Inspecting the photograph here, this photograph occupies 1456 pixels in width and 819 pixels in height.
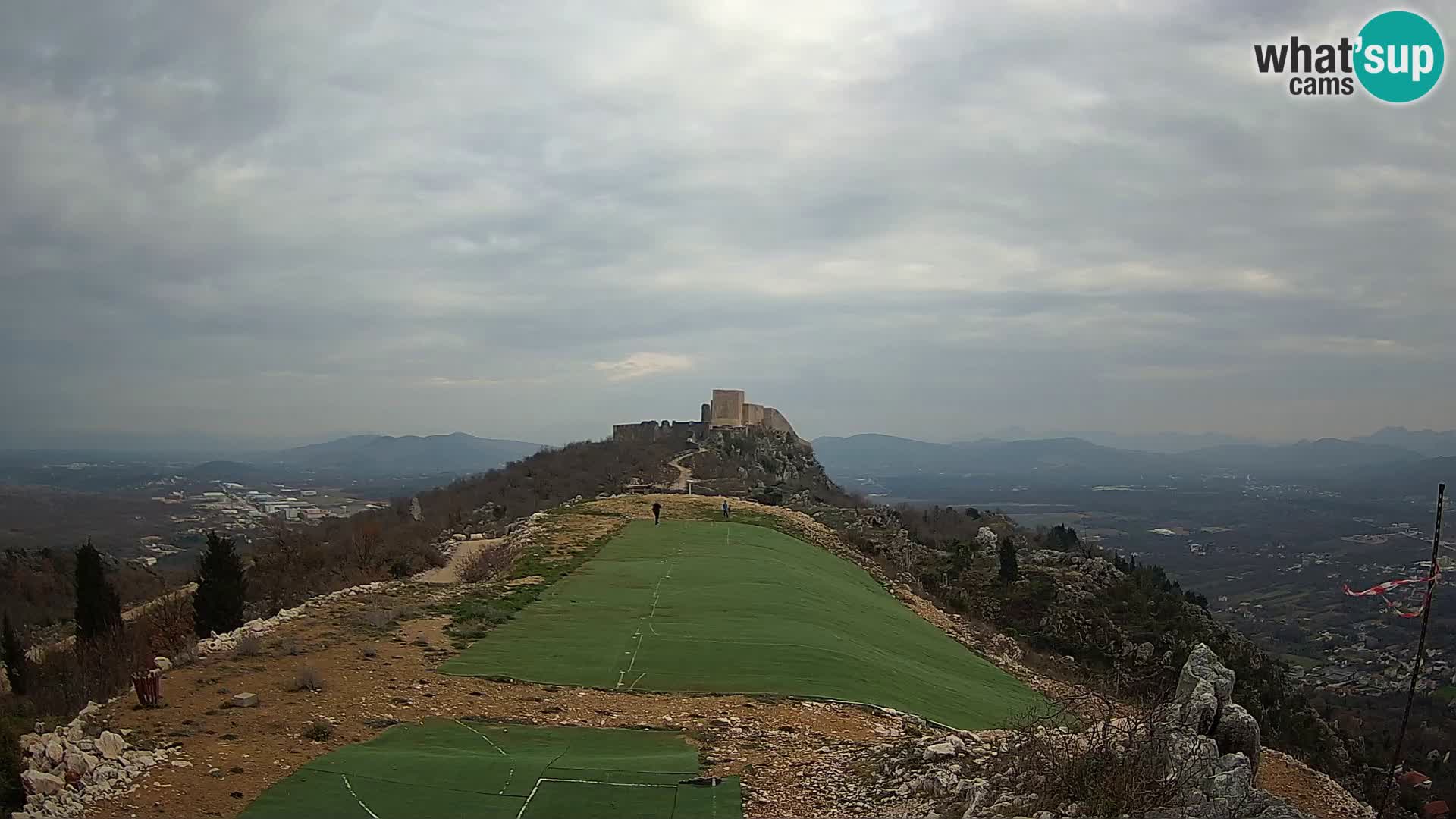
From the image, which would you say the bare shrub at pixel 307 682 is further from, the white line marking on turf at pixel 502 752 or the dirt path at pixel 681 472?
the dirt path at pixel 681 472

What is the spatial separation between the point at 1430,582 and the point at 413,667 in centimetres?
1298

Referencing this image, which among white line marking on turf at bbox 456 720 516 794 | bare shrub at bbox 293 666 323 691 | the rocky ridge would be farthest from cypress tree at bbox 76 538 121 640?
the rocky ridge

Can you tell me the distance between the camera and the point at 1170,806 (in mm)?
6676

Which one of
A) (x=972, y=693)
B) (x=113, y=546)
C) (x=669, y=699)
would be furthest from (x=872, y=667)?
(x=113, y=546)

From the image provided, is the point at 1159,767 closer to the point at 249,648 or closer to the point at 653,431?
the point at 249,648

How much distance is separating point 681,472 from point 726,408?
2434cm

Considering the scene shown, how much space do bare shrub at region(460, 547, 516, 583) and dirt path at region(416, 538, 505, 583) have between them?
6.7 inches

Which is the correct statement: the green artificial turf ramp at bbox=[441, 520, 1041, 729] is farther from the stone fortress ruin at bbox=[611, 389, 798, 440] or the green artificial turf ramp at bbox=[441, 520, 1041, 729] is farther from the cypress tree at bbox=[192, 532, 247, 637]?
the stone fortress ruin at bbox=[611, 389, 798, 440]

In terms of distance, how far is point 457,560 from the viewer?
1074 inches

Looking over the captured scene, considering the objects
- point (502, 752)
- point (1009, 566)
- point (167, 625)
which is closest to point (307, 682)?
point (502, 752)

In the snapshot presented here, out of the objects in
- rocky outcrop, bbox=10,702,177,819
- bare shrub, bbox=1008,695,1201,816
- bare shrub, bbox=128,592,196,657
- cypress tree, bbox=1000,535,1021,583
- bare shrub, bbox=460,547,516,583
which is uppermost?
bare shrub, bbox=1008,695,1201,816

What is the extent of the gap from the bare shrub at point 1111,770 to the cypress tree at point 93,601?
2460cm

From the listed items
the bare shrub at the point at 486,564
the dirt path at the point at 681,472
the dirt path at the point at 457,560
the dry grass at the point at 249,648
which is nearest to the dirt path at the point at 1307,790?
the dry grass at the point at 249,648

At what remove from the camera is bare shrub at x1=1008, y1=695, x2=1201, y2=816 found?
678cm
